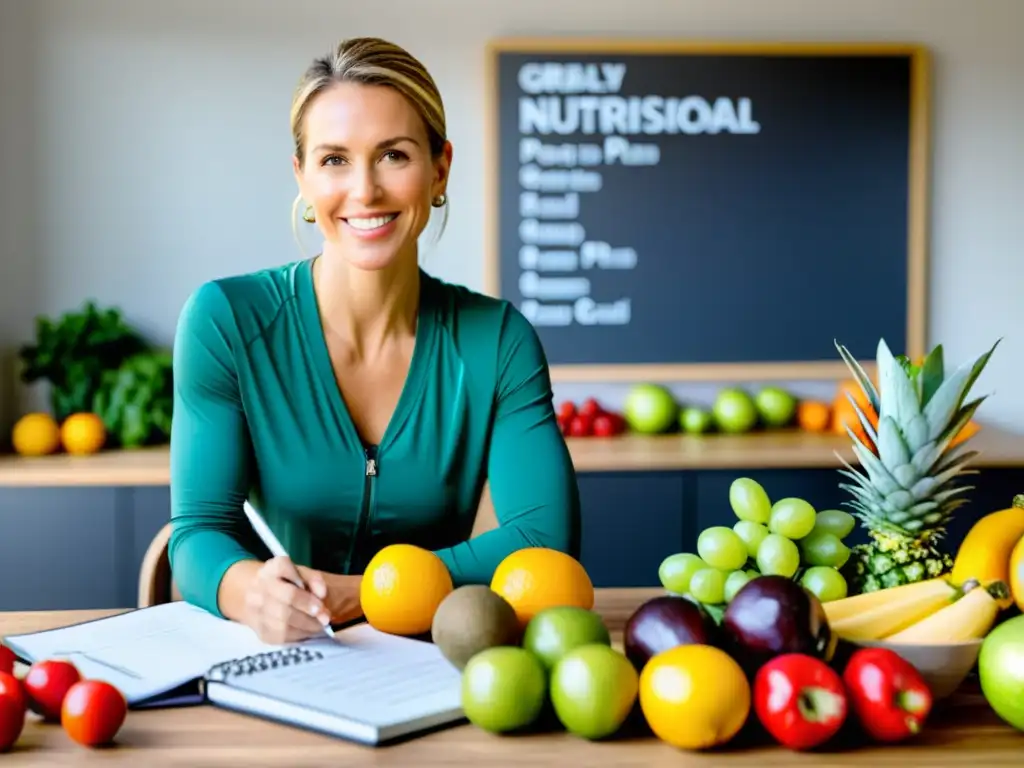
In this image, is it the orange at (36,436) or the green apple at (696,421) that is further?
the green apple at (696,421)

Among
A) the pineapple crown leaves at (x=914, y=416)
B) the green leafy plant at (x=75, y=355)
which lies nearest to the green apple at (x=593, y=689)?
the pineapple crown leaves at (x=914, y=416)

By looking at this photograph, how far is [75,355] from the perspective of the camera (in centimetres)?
327

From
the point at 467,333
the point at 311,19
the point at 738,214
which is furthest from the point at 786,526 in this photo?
the point at 311,19

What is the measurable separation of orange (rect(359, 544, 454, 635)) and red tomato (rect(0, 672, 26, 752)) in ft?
1.23

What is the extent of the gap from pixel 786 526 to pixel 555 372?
2.19 metres

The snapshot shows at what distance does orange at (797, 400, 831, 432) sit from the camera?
11.3ft

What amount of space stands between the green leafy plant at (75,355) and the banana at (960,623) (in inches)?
102

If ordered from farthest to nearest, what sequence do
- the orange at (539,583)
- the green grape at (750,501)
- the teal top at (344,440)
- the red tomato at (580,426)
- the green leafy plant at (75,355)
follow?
1. the red tomato at (580,426)
2. the green leafy plant at (75,355)
3. the teal top at (344,440)
4. the green grape at (750,501)
5. the orange at (539,583)

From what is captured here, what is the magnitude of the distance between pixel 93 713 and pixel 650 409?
249 centimetres

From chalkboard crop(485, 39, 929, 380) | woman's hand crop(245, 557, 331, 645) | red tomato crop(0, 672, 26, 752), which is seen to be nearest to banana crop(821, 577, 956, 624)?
woman's hand crop(245, 557, 331, 645)

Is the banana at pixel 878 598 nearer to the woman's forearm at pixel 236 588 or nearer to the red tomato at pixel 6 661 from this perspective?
the woman's forearm at pixel 236 588

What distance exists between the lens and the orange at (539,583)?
1236 millimetres

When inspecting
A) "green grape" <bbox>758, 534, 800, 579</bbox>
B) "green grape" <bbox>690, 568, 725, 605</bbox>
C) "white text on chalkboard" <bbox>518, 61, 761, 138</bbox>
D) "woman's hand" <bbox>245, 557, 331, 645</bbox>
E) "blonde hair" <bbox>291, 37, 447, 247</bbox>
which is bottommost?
"woman's hand" <bbox>245, 557, 331, 645</bbox>

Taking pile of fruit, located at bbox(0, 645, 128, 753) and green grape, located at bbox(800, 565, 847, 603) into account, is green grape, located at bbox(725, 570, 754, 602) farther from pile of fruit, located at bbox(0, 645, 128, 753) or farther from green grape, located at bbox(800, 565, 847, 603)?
pile of fruit, located at bbox(0, 645, 128, 753)
